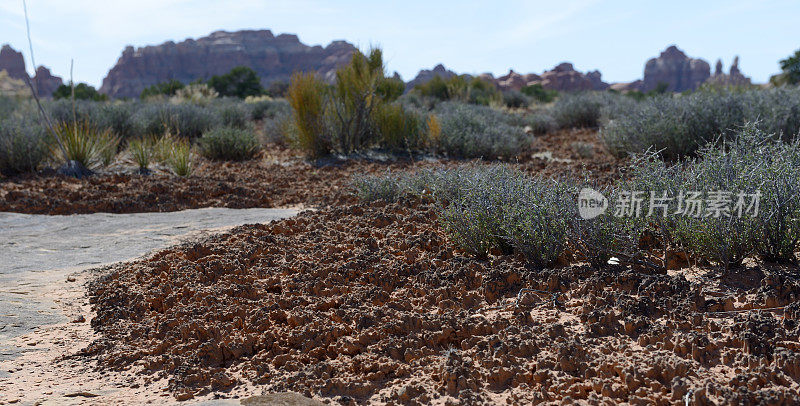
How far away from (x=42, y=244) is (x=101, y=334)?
9.46 ft

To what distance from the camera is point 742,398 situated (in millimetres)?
2412

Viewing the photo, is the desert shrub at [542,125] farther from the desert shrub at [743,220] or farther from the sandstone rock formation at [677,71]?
the sandstone rock formation at [677,71]

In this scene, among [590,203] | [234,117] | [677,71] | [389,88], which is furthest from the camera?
[677,71]

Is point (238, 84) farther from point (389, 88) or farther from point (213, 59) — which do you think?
point (213, 59)

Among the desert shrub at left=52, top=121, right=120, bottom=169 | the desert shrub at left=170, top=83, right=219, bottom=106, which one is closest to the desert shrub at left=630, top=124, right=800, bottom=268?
the desert shrub at left=52, top=121, right=120, bottom=169

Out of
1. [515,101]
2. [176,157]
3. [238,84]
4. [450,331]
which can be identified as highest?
[238,84]

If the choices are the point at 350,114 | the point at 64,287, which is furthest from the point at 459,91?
the point at 64,287

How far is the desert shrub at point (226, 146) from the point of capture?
12750 millimetres

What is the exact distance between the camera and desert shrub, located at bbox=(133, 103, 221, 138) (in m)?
14.9

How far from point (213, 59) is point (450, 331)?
4259 inches

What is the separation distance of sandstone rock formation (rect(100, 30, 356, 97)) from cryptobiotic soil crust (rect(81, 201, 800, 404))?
96.6 meters

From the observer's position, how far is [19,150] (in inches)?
412

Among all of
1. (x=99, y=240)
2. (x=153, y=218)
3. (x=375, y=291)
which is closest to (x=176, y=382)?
(x=375, y=291)

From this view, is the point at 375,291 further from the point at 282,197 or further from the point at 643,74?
the point at 643,74
